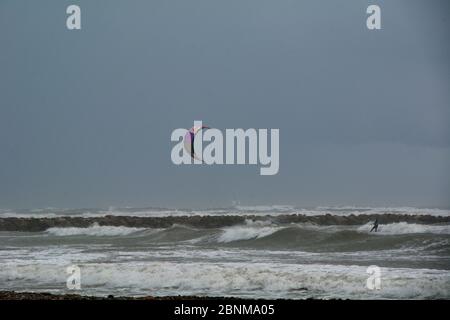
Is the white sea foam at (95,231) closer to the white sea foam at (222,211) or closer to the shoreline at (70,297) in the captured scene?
the white sea foam at (222,211)

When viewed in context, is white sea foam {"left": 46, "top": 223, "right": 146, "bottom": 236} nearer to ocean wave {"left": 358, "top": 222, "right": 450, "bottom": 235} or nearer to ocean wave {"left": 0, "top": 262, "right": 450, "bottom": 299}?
ocean wave {"left": 0, "top": 262, "right": 450, "bottom": 299}

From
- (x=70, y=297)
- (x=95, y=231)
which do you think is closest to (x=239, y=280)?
(x=70, y=297)

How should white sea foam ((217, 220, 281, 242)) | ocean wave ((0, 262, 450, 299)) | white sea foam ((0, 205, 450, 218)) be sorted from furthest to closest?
white sea foam ((217, 220, 281, 242)), white sea foam ((0, 205, 450, 218)), ocean wave ((0, 262, 450, 299))

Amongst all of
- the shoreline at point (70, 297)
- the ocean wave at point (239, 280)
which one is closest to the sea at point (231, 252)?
the ocean wave at point (239, 280)

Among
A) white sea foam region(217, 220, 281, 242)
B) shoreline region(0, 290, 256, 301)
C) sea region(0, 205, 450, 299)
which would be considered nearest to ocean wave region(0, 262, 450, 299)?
sea region(0, 205, 450, 299)

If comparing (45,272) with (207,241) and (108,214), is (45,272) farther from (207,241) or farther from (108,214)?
(207,241)

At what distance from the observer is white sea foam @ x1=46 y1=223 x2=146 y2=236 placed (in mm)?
5586

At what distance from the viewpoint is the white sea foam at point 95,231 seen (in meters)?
5.59

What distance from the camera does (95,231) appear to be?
570 centimetres
